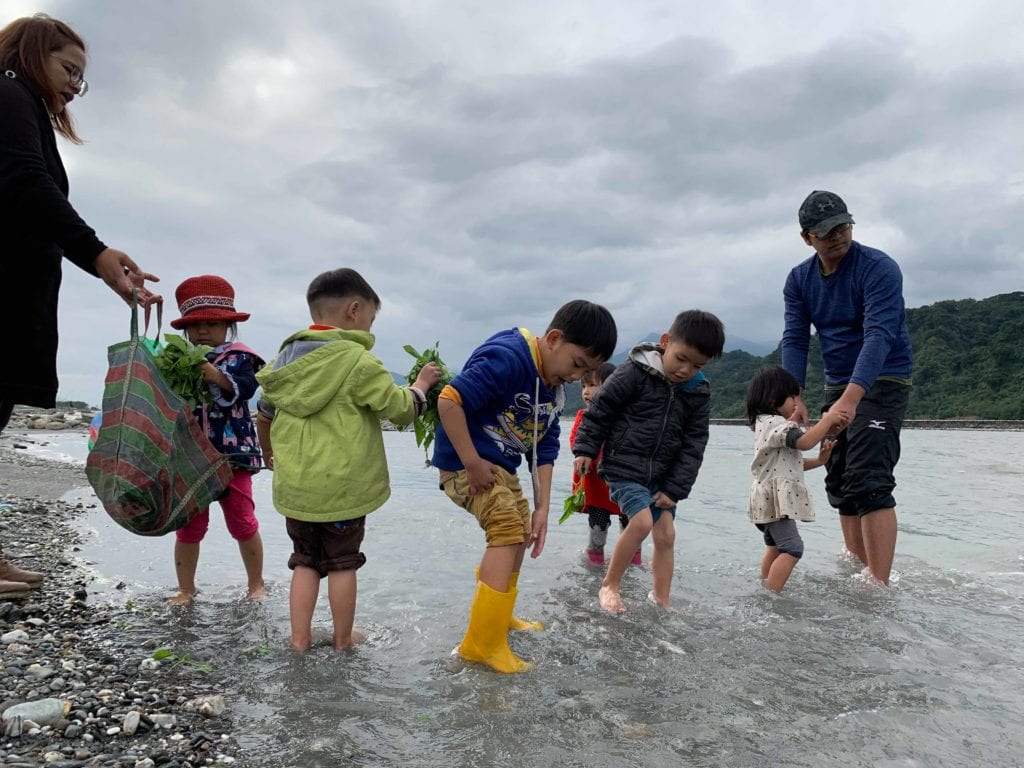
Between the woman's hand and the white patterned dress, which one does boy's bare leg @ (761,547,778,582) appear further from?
the woman's hand

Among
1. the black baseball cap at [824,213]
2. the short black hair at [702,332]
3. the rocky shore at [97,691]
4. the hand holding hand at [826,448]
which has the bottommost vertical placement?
the rocky shore at [97,691]

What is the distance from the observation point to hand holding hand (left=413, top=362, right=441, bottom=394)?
360cm

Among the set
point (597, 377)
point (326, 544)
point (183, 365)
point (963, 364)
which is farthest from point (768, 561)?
point (963, 364)

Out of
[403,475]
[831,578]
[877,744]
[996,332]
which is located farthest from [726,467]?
[996,332]

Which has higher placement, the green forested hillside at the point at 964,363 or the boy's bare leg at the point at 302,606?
the green forested hillside at the point at 964,363

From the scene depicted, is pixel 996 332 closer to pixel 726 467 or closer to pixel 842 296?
pixel 726 467

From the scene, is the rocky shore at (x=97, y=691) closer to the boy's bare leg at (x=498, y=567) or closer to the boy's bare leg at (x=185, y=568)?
the boy's bare leg at (x=185, y=568)

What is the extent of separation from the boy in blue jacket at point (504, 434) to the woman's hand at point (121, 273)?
151 cm

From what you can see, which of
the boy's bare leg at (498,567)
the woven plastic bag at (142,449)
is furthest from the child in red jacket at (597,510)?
the woven plastic bag at (142,449)

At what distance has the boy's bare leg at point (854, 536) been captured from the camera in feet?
17.9

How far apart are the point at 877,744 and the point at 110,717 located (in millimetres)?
2592

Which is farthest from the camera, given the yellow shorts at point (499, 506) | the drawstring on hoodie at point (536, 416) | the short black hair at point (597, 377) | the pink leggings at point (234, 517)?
the short black hair at point (597, 377)

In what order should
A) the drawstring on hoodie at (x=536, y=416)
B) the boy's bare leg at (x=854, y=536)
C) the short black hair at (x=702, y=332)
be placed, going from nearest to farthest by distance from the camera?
the drawstring on hoodie at (x=536, y=416)
the short black hair at (x=702, y=332)
the boy's bare leg at (x=854, y=536)

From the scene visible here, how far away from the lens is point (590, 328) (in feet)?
11.2
